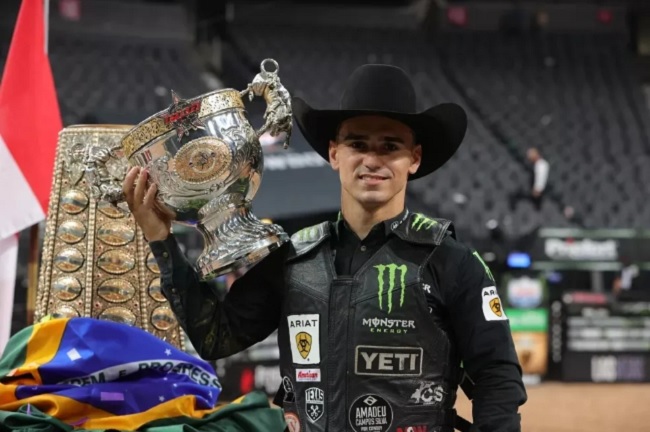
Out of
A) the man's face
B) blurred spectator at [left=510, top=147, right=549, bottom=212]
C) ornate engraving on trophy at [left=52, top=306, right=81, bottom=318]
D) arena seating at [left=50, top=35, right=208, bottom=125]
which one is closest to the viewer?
the man's face

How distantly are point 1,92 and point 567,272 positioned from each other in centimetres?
652

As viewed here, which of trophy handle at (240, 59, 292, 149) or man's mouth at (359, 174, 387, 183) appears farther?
trophy handle at (240, 59, 292, 149)

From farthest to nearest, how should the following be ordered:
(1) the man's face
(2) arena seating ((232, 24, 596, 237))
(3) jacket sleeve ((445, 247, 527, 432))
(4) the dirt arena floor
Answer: (2) arena seating ((232, 24, 596, 237)) → (4) the dirt arena floor → (1) the man's face → (3) jacket sleeve ((445, 247, 527, 432))

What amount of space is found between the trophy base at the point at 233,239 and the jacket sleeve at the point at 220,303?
0.04m

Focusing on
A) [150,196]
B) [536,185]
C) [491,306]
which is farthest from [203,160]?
[536,185]

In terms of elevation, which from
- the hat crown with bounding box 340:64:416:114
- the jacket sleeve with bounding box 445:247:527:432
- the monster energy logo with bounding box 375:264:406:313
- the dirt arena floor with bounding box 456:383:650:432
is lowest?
the dirt arena floor with bounding box 456:383:650:432

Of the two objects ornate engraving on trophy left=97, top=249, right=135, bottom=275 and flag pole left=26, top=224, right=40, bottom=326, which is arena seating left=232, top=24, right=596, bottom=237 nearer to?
flag pole left=26, top=224, right=40, bottom=326

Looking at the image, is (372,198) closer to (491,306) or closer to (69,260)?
(491,306)

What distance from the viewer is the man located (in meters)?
1.76

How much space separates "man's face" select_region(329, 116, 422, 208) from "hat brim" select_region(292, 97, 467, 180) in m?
0.02

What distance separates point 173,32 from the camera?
11.9 metres

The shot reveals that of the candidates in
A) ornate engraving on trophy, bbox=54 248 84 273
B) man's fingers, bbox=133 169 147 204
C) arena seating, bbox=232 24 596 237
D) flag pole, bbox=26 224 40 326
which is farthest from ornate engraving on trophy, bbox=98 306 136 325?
arena seating, bbox=232 24 596 237

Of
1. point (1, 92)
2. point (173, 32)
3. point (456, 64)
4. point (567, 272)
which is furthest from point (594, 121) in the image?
point (1, 92)

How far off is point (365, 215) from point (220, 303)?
331 millimetres
